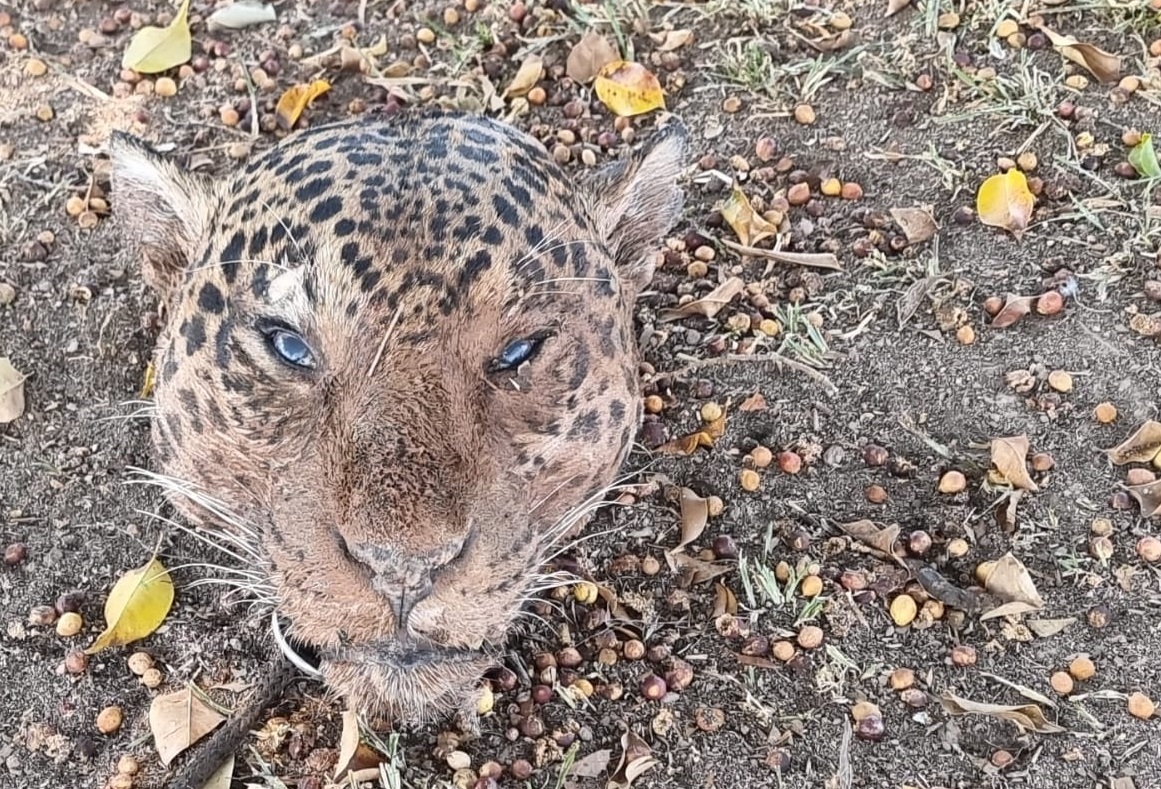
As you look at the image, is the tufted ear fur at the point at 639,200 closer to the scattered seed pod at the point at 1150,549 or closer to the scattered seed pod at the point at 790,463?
the scattered seed pod at the point at 790,463

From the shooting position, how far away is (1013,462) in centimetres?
383

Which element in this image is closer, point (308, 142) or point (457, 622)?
point (457, 622)

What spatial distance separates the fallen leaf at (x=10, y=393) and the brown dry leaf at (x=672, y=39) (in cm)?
266

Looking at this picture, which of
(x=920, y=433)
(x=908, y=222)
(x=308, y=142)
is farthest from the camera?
(x=908, y=222)

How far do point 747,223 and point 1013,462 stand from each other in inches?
49.2

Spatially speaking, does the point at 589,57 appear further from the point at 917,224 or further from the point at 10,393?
the point at 10,393

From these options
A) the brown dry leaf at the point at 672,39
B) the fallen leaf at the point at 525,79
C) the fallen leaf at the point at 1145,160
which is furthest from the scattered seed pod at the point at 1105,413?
the fallen leaf at the point at 525,79

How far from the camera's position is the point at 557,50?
202 inches

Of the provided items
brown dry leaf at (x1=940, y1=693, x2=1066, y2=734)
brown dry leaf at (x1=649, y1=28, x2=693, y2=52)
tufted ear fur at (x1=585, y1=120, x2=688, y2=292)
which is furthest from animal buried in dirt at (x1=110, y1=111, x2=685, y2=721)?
brown dry leaf at (x1=649, y1=28, x2=693, y2=52)

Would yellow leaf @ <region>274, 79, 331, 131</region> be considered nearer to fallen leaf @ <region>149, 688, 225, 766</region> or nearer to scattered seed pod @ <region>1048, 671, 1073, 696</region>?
fallen leaf @ <region>149, 688, 225, 766</region>

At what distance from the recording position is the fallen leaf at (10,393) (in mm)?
4113

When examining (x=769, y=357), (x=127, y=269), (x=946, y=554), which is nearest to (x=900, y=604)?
(x=946, y=554)

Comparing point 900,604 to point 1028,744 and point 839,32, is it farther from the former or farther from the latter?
point 839,32

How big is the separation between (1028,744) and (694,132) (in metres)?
2.52
